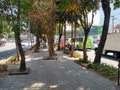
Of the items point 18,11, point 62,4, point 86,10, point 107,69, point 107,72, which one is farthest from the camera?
point 62,4

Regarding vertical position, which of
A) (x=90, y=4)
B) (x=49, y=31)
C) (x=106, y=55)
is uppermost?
(x=90, y=4)

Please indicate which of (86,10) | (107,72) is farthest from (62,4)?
(107,72)

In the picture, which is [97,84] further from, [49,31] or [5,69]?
[49,31]

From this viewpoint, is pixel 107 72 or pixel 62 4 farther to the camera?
pixel 62 4

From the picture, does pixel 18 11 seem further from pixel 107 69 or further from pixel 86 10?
pixel 86 10

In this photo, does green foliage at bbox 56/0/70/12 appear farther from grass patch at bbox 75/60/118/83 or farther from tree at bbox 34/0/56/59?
grass patch at bbox 75/60/118/83

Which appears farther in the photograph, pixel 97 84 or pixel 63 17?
pixel 63 17

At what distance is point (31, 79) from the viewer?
14562 millimetres

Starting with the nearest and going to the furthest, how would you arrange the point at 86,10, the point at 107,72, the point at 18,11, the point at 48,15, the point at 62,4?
the point at 107,72
the point at 18,11
the point at 86,10
the point at 62,4
the point at 48,15

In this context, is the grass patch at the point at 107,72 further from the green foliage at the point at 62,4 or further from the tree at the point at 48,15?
the tree at the point at 48,15

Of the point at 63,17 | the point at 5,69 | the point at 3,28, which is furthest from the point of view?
the point at 63,17

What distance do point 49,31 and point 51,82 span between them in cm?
1602

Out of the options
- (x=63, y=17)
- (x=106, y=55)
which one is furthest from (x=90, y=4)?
(x=63, y=17)

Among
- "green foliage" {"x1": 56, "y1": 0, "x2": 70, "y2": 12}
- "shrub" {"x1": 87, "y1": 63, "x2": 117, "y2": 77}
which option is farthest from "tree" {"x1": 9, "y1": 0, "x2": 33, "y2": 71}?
"green foliage" {"x1": 56, "y1": 0, "x2": 70, "y2": 12}
